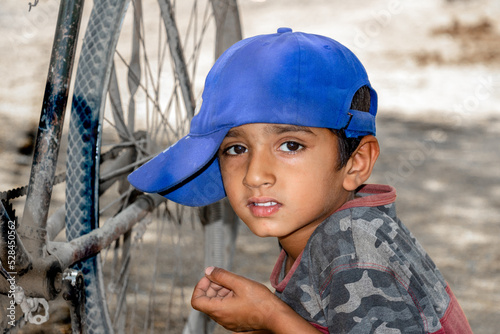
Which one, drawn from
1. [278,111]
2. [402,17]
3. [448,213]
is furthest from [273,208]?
[402,17]

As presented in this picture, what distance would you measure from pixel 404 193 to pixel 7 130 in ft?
8.48

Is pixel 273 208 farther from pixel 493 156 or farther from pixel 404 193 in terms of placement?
pixel 493 156

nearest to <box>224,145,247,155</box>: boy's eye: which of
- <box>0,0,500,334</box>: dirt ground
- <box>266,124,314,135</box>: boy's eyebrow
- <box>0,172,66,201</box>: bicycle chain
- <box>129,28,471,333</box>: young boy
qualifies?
<box>129,28,471,333</box>: young boy

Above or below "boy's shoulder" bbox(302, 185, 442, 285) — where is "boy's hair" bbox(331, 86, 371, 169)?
above

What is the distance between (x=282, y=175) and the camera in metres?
1.26

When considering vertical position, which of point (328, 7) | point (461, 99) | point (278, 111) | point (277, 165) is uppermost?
point (328, 7)

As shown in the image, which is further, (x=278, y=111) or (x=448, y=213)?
(x=448, y=213)

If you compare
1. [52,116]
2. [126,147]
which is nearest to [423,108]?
[126,147]

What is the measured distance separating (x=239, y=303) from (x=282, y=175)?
275 millimetres

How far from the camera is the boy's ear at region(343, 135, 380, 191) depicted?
1361 mm

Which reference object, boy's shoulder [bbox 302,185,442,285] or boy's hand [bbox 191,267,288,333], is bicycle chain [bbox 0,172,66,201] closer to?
boy's hand [bbox 191,267,288,333]

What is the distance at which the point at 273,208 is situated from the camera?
1280 mm

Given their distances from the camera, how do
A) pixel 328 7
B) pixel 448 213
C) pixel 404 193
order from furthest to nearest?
1. pixel 328 7
2. pixel 404 193
3. pixel 448 213

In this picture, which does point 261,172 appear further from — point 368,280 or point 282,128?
point 368,280
